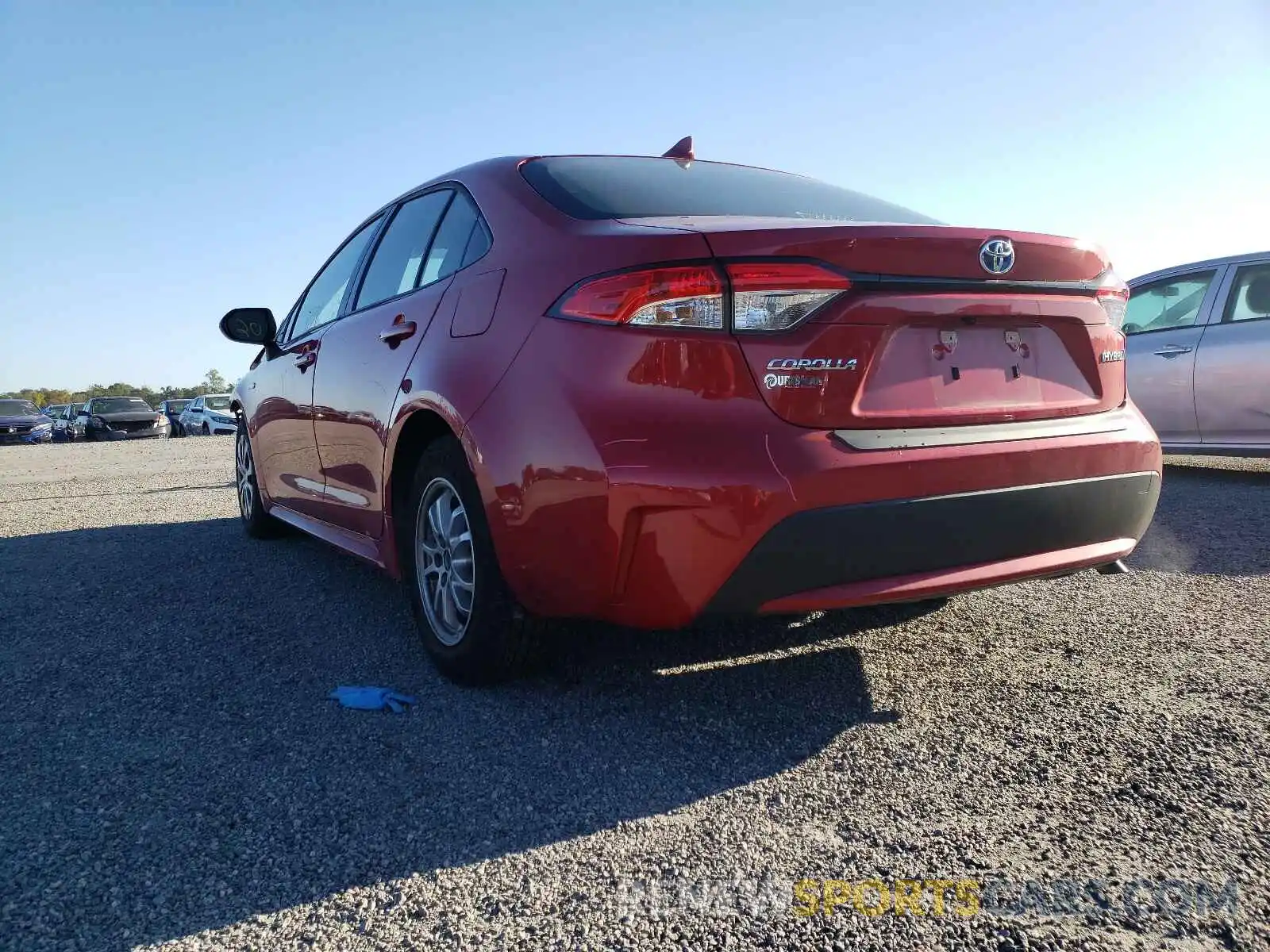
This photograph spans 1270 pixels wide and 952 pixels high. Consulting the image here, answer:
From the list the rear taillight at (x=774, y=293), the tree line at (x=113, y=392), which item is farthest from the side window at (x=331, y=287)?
the tree line at (x=113, y=392)

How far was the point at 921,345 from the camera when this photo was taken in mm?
2307

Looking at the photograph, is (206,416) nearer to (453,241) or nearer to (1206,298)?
(1206,298)

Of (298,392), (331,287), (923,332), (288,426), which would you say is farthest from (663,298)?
(288,426)

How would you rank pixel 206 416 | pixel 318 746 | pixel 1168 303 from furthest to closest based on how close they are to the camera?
1. pixel 206 416
2. pixel 1168 303
3. pixel 318 746

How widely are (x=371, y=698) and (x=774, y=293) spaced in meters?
1.67

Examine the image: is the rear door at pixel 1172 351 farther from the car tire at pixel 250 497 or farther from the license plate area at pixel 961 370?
the car tire at pixel 250 497

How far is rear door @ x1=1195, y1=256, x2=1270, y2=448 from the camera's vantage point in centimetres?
650

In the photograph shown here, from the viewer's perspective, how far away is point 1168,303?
24.0 feet

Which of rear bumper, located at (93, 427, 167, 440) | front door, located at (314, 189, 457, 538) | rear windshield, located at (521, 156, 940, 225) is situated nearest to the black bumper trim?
rear windshield, located at (521, 156, 940, 225)

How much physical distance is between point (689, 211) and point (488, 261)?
0.61 metres

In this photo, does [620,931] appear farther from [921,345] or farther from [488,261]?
[488,261]

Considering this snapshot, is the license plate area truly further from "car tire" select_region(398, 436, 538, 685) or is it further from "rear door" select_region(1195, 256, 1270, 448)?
"rear door" select_region(1195, 256, 1270, 448)

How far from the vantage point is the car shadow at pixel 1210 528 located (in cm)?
432

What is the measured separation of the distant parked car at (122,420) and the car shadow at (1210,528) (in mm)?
28273
